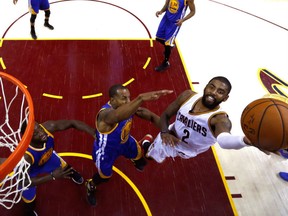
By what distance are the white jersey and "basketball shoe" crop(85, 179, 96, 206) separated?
87cm

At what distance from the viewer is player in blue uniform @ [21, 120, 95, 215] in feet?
8.93

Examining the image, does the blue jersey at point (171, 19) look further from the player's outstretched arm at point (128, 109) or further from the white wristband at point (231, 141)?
the white wristband at point (231, 141)

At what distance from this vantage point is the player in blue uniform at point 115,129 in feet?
8.06

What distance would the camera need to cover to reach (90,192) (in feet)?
11.3

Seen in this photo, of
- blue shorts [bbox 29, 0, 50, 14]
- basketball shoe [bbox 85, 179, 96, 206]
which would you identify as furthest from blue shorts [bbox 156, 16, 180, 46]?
basketball shoe [bbox 85, 179, 96, 206]

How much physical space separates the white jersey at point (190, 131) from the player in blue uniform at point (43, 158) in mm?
897

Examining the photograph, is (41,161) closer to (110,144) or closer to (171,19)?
(110,144)

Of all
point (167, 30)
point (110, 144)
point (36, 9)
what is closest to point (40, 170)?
point (110, 144)

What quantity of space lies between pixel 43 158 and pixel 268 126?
2.08 metres

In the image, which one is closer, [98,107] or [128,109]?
[128,109]

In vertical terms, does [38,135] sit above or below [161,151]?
above

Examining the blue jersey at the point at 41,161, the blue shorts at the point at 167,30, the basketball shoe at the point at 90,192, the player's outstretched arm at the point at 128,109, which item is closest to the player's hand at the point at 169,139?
the player's outstretched arm at the point at 128,109

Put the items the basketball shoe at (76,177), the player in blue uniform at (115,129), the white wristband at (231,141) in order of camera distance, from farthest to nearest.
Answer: the basketball shoe at (76,177) < the player in blue uniform at (115,129) < the white wristband at (231,141)

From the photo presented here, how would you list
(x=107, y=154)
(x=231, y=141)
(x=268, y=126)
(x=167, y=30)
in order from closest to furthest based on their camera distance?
1. (x=268, y=126)
2. (x=231, y=141)
3. (x=107, y=154)
4. (x=167, y=30)
